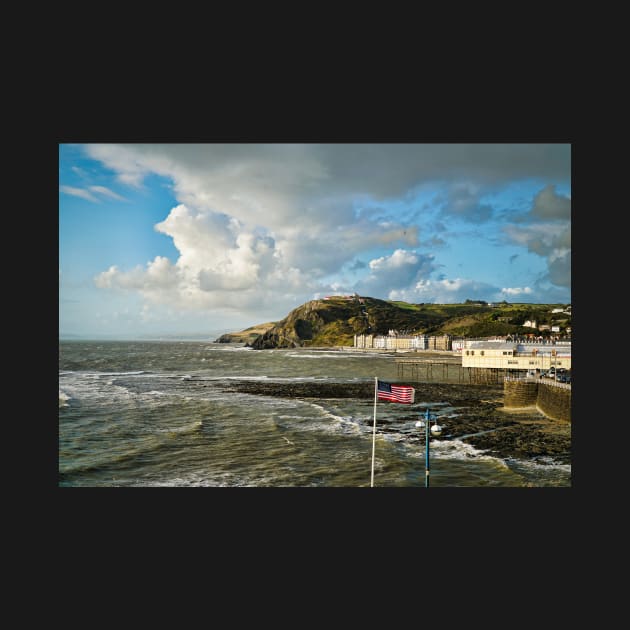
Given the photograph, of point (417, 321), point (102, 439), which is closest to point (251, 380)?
point (102, 439)

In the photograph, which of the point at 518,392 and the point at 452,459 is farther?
→ the point at 518,392

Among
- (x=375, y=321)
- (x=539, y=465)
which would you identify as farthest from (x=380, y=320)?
(x=539, y=465)

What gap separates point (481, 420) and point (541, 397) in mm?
3983

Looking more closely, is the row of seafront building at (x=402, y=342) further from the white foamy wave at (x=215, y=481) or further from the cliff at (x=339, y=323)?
the white foamy wave at (x=215, y=481)

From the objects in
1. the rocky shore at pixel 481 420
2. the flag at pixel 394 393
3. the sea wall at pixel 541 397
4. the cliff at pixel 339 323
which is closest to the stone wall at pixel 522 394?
the sea wall at pixel 541 397

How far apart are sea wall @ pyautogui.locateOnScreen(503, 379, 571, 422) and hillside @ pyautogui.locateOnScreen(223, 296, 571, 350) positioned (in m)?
12.4

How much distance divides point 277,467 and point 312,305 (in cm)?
4465

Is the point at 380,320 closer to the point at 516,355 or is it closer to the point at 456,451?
the point at 516,355

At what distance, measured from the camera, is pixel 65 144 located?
34.4 ft

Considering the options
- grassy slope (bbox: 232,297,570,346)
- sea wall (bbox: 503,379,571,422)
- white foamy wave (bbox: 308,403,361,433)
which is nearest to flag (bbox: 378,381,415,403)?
white foamy wave (bbox: 308,403,361,433)

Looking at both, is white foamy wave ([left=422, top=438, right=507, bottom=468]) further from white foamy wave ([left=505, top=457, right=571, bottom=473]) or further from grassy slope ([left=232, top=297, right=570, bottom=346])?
grassy slope ([left=232, top=297, right=570, bottom=346])

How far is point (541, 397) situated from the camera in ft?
64.6

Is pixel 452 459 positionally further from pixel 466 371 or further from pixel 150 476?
pixel 466 371

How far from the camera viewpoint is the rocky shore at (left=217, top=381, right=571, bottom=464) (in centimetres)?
1354
